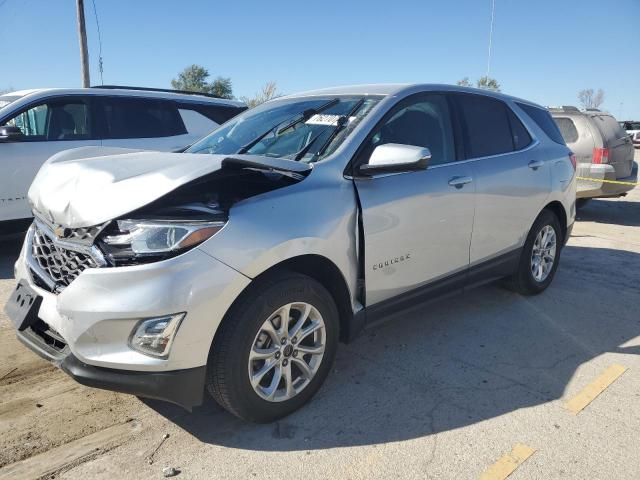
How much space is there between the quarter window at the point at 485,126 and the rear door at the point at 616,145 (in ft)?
17.9

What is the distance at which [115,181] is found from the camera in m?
2.49

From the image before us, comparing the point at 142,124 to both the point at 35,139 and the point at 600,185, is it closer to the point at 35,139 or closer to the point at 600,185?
the point at 35,139

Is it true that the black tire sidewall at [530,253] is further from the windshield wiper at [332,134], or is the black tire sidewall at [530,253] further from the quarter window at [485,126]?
the windshield wiper at [332,134]

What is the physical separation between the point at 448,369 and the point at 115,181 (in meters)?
2.34

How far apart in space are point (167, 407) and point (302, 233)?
128 centimetres

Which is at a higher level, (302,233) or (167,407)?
(302,233)

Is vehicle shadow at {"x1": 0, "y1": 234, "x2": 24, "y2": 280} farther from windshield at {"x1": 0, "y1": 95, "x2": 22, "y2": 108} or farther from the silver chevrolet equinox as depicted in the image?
the silver chevrolet equinox

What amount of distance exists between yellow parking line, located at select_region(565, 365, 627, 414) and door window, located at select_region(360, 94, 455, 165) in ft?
5.61

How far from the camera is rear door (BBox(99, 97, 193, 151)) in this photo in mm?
6613

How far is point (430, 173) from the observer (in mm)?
3455

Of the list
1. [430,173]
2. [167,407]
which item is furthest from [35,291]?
[430,173]

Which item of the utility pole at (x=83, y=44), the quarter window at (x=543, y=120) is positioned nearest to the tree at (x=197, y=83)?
the utility pole at (x=83, y=44)

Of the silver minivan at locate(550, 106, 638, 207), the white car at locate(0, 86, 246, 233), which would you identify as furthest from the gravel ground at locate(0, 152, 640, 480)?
the silver minivan at locate(550, 106, 638, 207)

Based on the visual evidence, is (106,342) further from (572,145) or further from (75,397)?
(572,145)
